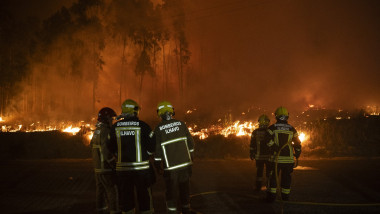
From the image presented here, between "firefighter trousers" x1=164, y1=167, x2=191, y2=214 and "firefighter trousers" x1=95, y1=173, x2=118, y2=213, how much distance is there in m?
1.15

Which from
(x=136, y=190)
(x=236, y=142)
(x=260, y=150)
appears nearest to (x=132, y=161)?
(x=136, y=190)

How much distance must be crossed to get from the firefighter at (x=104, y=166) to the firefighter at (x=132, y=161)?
0.64m

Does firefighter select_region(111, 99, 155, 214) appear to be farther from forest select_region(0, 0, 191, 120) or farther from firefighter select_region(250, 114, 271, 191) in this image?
forest select_region(0, 0, 191, 120)

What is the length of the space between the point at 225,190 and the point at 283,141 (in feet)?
7.65

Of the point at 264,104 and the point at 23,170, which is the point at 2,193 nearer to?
the point at 23,170

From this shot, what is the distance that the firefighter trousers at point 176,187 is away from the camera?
5445 millimetres

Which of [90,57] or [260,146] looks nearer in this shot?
[260,146]

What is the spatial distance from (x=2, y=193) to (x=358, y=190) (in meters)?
9.97

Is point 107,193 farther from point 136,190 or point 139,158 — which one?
point 139,158

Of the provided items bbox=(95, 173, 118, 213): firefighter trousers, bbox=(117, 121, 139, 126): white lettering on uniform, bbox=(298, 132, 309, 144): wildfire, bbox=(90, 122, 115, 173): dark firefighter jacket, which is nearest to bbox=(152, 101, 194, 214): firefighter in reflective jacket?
bbox=(117, 121, 139, 126): white lettering on uniform

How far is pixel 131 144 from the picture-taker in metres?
5.23

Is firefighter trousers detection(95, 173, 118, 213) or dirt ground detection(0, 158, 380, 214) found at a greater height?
firefighter trousers detection(95, 173, 118, 213)

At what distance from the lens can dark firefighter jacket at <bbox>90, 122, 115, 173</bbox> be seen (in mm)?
5844

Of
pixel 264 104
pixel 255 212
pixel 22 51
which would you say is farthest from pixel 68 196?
pixel 22 51
